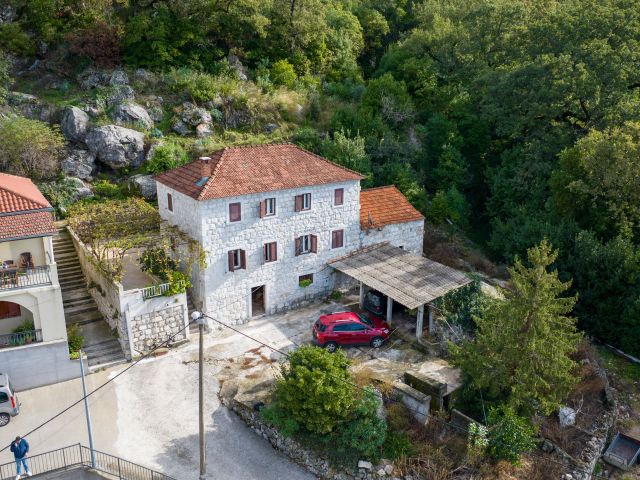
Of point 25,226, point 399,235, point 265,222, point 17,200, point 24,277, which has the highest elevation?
point 17,200

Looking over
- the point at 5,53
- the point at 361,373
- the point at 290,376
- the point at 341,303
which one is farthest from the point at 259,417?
the point at 5,53

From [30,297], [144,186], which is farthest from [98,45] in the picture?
[30,297]

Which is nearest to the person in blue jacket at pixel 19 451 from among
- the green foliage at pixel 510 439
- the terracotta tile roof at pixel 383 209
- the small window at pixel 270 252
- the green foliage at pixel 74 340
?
the green foliage at pixel 74 340

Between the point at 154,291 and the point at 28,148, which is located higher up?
the point at 28,148

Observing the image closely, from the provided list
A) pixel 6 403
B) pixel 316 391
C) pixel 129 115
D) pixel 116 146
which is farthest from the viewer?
pixel 129 115

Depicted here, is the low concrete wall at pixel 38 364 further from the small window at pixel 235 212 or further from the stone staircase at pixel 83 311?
the small window at pixel 235 212

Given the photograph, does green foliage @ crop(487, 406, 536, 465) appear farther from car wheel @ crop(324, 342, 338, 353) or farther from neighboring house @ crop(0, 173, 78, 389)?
neighboring house @ crop(0, 173, 78, 389)

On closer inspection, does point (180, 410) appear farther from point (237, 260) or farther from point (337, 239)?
point (337, 239)

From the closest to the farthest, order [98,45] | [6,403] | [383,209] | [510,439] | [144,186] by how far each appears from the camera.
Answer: [510,439], [6,403], [383,209], [144,186], [98,45]
